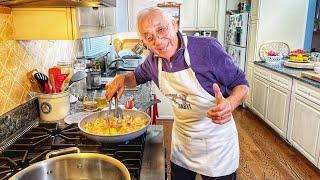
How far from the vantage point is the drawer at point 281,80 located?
3101mm

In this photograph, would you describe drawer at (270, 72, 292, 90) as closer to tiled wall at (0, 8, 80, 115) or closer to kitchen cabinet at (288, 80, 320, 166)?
kitchen cabinet at (288, 80, 320, 166)

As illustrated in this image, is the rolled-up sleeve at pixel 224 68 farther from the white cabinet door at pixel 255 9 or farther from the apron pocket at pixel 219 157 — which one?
the white cabinet door at pixel 255 9

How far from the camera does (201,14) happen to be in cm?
552

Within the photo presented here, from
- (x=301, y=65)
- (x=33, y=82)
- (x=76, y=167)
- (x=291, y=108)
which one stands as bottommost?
(x=291, y=108)

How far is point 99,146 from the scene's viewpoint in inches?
45.5

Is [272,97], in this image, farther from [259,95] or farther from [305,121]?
[305,121]

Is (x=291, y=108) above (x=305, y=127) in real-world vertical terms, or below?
above

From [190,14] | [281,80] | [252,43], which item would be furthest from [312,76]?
[190,14]

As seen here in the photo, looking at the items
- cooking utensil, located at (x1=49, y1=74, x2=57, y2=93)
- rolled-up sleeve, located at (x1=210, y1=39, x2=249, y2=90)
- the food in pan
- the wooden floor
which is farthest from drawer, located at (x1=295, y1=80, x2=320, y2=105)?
cooking utensil, located at (x1=49, y1=74, x2=57, y2=93)

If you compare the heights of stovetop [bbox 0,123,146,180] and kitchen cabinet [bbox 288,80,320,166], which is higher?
stovetop [bbox 0,123,146,180]

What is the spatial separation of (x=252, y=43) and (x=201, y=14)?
1.59 m

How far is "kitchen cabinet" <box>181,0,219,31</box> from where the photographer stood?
18.0 ft

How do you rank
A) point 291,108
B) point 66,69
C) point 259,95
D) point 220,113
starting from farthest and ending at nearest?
point 259,95, point 291,108, point 66,69, point 220,113

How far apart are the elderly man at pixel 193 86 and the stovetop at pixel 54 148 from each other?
25 cm
